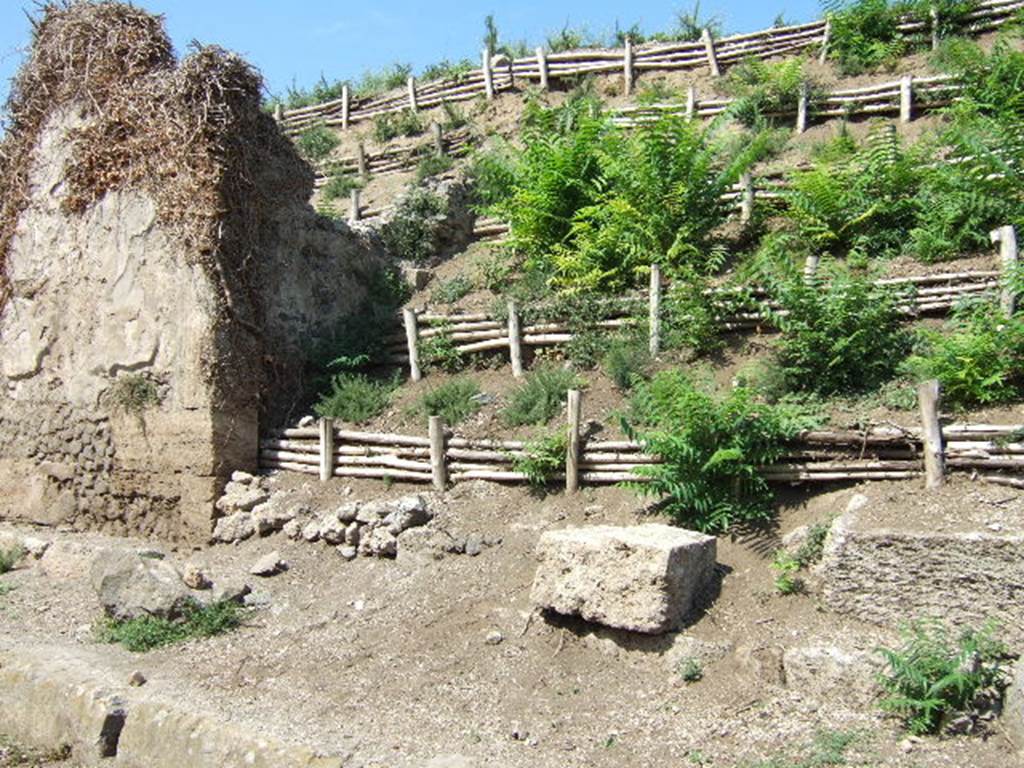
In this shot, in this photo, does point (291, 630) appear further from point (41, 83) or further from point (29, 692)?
point (41, 83)

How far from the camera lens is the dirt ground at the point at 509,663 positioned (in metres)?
5.18

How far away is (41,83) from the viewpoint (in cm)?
1035

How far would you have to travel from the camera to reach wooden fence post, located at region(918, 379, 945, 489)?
20.7 feet

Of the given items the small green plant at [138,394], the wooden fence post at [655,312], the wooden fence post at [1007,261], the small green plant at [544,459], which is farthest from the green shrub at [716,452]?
the small green plant at [138,394]

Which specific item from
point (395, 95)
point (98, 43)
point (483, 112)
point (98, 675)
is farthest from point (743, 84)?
point (98, 675)

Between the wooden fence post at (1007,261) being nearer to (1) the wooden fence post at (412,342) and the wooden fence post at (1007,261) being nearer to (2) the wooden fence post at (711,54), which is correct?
(1) the wooden fence post at (412,342)

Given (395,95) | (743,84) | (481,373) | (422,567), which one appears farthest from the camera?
(395,95)

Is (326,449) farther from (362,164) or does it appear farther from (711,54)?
Answer: (711,54)

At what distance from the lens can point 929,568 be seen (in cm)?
564

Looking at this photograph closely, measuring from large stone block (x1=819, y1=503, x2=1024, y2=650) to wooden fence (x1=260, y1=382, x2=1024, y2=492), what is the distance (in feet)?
1.56

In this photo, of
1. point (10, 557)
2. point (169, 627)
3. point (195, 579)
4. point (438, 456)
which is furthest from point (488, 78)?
point (169, 627)

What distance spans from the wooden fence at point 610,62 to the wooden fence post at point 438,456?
942 cm

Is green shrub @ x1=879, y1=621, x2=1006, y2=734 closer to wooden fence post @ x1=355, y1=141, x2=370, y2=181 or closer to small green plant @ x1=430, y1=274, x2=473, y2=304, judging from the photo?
small green plant @ x1=430, y1=274, x2=473, y2=304

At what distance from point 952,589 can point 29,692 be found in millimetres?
5465
